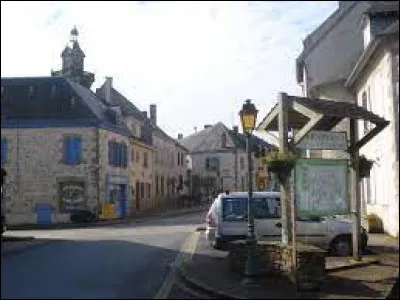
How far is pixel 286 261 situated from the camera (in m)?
14.2

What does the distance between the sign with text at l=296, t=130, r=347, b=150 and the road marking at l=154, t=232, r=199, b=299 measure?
13.4 ft

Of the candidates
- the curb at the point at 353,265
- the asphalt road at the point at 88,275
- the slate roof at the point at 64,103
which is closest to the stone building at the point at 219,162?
the slate roof at the point at 64,103

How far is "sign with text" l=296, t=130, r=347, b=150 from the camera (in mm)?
15630

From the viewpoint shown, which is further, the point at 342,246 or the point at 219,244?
the point at 219,244

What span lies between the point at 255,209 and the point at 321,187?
5106 millimetres

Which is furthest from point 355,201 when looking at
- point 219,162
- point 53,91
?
point 219,162

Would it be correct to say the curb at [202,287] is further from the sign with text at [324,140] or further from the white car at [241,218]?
the white car at [241,218]

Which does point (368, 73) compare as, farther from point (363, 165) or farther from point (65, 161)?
point (65, 161)

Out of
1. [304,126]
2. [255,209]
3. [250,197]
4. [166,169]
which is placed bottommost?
[255,209]

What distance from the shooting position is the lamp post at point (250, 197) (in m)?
13.7

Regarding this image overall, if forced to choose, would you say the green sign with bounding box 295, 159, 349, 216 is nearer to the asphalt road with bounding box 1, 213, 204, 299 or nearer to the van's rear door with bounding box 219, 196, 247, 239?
the asphalt road with bounding box 1, 213, 204, 299

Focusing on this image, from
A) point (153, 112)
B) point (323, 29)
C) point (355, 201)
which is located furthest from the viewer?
point (153, 112)

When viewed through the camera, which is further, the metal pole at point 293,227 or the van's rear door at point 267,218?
the van's rear door at point 267,218

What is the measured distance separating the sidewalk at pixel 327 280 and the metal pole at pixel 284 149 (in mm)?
1239
